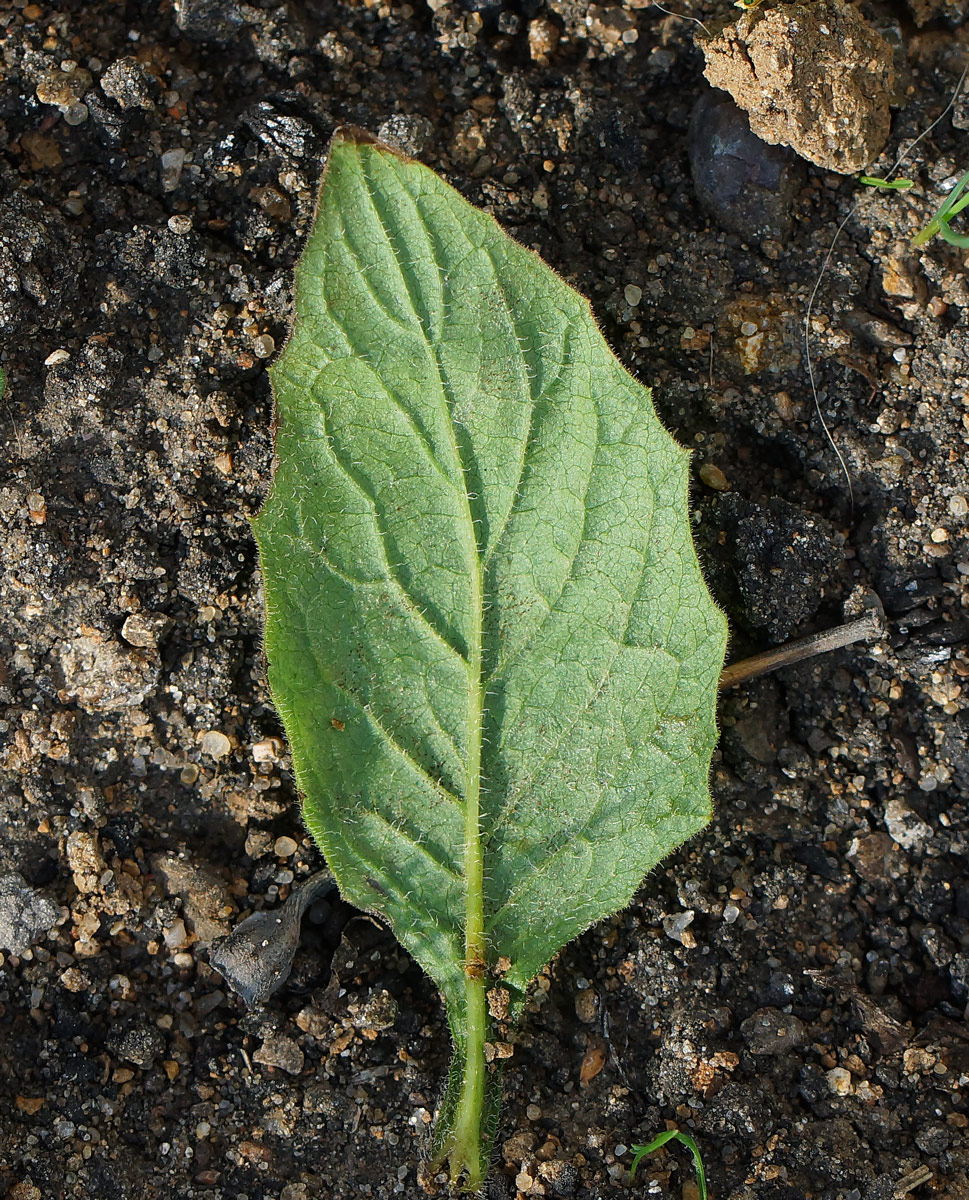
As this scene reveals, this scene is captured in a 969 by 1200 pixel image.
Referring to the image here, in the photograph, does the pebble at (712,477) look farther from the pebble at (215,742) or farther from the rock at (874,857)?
the pebble at (215,742)

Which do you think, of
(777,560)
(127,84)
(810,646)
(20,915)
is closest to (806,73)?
(777,560)

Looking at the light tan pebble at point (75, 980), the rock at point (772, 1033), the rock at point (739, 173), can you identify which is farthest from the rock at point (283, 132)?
the rock at point (772, 1033)

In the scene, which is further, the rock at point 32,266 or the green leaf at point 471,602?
the rock at point 32,266

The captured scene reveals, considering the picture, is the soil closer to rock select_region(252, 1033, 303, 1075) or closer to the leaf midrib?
rock select_region(252, 1033, 303, 1075)

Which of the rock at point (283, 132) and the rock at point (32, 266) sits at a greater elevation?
the rock at point (283, 132)

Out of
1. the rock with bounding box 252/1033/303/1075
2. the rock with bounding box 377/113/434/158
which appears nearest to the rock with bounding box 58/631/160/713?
the rock with bounding box 252/1033/303/1075

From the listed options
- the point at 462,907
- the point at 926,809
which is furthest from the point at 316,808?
the point at 926,809
